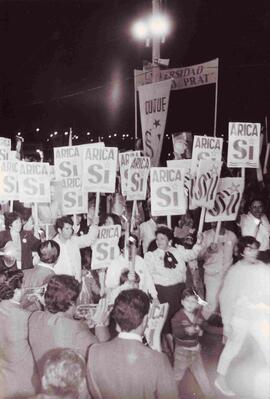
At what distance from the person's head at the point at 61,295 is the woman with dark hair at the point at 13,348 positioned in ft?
0.90

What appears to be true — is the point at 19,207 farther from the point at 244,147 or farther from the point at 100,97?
the point at 100,97

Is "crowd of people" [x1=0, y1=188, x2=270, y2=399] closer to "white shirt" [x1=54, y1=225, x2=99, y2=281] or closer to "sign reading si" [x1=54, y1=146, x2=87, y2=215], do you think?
"white shirt" [x1=54, y1=225, x2=99, y2=281]

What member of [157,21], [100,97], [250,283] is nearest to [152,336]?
[250,283]

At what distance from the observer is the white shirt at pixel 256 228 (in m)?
8.00

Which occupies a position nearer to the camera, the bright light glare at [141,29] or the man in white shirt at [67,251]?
the man in white shirt at [67,251]

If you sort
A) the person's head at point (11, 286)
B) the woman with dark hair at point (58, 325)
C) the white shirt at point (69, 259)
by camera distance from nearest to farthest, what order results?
the woman with dark hair at point (58, 325)
the person's head at point (11, 286)
the white shirt at point (69, 259)

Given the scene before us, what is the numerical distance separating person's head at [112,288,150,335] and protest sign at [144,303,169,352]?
1844 mm

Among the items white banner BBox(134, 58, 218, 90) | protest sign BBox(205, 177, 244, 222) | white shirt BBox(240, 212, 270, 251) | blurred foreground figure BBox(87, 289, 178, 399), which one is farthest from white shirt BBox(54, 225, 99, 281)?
white banner BBox(134, 58, 218, 90)

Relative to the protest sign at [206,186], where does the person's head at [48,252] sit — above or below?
below

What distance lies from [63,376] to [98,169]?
14.8ft

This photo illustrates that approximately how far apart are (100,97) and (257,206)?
35.9 metres

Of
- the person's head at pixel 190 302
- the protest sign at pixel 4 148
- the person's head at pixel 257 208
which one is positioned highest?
the protest sign at pixel 4 148

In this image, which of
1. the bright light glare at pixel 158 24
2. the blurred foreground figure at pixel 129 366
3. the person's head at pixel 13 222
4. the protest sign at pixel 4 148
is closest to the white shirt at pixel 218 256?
the person's head at pixel 13 222

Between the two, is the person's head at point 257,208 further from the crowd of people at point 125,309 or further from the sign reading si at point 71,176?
the sign reading si at point 71,176
